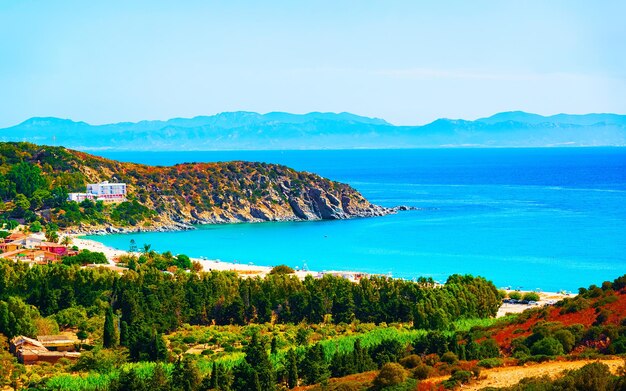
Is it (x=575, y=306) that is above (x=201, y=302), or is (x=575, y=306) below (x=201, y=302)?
above

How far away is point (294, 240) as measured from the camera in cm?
10962

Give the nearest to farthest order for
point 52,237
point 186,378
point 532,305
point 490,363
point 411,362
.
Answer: point 490,363 < point 186,378 < point 411,362 < point 532,305 < point 52,237

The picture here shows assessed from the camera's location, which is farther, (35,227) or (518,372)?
(35,227)

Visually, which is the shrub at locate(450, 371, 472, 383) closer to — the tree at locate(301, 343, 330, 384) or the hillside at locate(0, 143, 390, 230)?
the tree at locate(301, 343, 330, 384)

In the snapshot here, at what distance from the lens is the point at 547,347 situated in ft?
127

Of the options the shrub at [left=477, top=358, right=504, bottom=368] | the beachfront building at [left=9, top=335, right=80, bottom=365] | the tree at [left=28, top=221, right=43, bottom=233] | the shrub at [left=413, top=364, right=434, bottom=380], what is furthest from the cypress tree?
the tree at [left=28, top=221, right=43, bottom=233]

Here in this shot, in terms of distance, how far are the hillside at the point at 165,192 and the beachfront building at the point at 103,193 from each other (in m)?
1.41

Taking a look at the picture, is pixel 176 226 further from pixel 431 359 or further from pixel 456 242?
pixel 431 359

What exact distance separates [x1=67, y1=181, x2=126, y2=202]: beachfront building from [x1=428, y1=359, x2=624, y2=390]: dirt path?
93573mm

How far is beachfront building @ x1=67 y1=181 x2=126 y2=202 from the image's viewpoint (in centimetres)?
12056

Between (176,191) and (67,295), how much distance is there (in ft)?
231

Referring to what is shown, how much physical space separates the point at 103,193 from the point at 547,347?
9482cm

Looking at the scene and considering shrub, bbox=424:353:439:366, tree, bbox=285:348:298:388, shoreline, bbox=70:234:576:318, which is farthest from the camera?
shoreline, bbox=70:234:576:318

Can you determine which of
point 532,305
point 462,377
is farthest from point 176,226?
point 462,377
